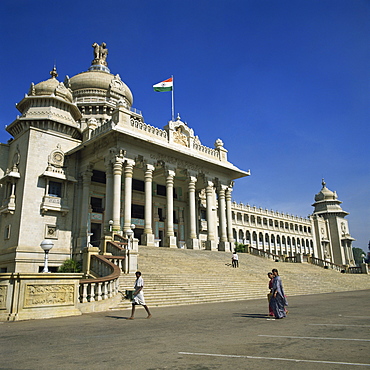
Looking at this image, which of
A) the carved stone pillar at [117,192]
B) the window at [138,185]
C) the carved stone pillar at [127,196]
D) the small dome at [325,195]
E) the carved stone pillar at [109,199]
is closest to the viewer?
the carved stone pillar at [117,192]

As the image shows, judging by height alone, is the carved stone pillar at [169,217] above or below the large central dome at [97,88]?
below

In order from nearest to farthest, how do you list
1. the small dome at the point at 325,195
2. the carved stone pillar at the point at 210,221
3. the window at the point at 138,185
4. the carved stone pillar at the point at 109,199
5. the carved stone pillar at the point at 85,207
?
the carved stone pillar at the point at 109,199 → the carved stone pillar at the point at 85,207 → the carved stone pillar at the point at 210,221 → the window at the point at 138,185 → the small dome at the point at 325,195

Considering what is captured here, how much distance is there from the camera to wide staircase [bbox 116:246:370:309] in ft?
58.0

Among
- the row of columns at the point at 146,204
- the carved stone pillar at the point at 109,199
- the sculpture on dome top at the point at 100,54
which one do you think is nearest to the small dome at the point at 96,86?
the sculpture on dome top at the point at 100,54

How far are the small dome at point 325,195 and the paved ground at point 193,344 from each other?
91.4 m

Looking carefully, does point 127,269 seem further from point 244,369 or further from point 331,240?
point 331,240

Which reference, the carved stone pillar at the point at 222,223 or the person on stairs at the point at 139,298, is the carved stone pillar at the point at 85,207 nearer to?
the carved stone pillar at the point at 222,223

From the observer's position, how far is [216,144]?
39.7 metres

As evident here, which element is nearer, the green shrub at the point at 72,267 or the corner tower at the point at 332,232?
the green shrub at the point at 72,267

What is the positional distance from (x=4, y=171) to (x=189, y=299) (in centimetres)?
2407

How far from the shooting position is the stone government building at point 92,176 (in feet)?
93.8

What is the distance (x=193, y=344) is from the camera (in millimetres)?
6520

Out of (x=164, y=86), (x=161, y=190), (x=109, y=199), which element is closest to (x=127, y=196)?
(x=109, y=199)

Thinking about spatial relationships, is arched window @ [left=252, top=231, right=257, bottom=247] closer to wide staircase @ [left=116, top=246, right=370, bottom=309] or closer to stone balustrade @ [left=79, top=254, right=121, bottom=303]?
wide staircase @ [left=116, top=246, right=370, bottom=309]
